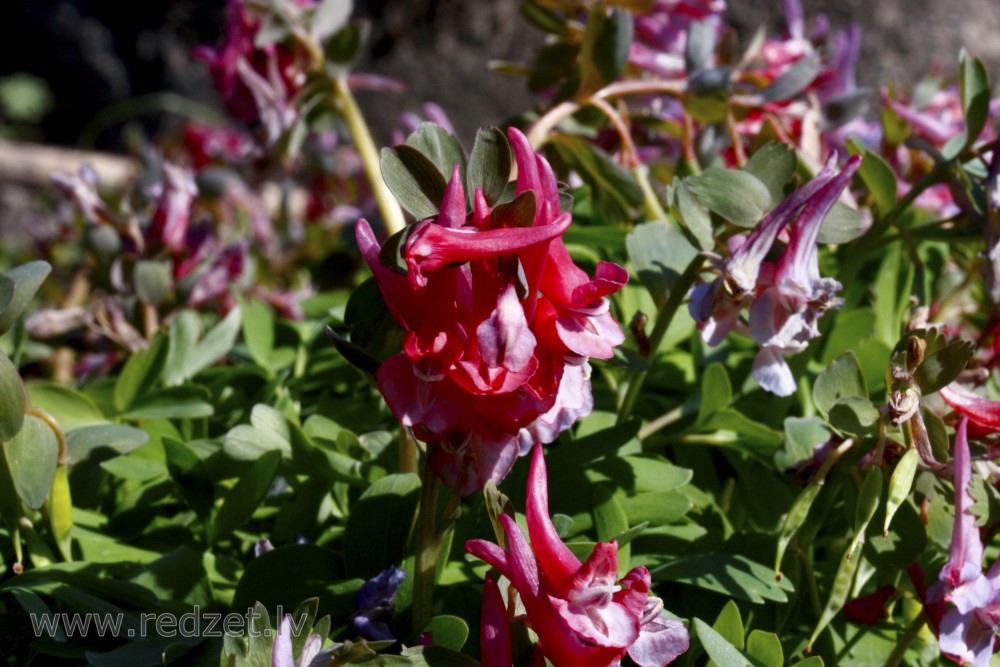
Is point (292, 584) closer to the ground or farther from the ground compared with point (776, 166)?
closer to the ground

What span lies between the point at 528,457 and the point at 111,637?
13.5 inches

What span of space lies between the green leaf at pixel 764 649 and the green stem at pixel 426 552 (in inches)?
8.6

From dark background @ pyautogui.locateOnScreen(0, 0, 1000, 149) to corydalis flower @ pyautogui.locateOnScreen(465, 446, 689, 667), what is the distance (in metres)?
1.95

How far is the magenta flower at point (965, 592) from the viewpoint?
0.62 m

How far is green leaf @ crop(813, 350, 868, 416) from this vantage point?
672mm

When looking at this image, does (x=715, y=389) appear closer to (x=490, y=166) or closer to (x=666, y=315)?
(x=666, y=315)

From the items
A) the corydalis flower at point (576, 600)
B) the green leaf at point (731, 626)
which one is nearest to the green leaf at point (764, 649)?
the green leaf at point (731, 626)

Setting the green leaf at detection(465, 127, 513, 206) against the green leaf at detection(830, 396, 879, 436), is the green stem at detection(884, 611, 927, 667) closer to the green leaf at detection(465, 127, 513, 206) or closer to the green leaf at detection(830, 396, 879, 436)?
the green leaf at detection(830, 396, 879, 436)

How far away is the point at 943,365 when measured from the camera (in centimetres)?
62

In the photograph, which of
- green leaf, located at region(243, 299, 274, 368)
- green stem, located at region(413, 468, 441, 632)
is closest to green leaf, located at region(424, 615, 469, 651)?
green stem, located at region(413, 468, 441, 632)

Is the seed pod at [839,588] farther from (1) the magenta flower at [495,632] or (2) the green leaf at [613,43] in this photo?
(2) the green leaf at [613,43]

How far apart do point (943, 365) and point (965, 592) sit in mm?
148

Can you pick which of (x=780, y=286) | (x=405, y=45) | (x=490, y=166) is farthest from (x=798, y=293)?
(x=405, y=45)

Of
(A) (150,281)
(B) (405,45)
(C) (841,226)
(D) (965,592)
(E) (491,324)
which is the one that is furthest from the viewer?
(B) (405,45)
